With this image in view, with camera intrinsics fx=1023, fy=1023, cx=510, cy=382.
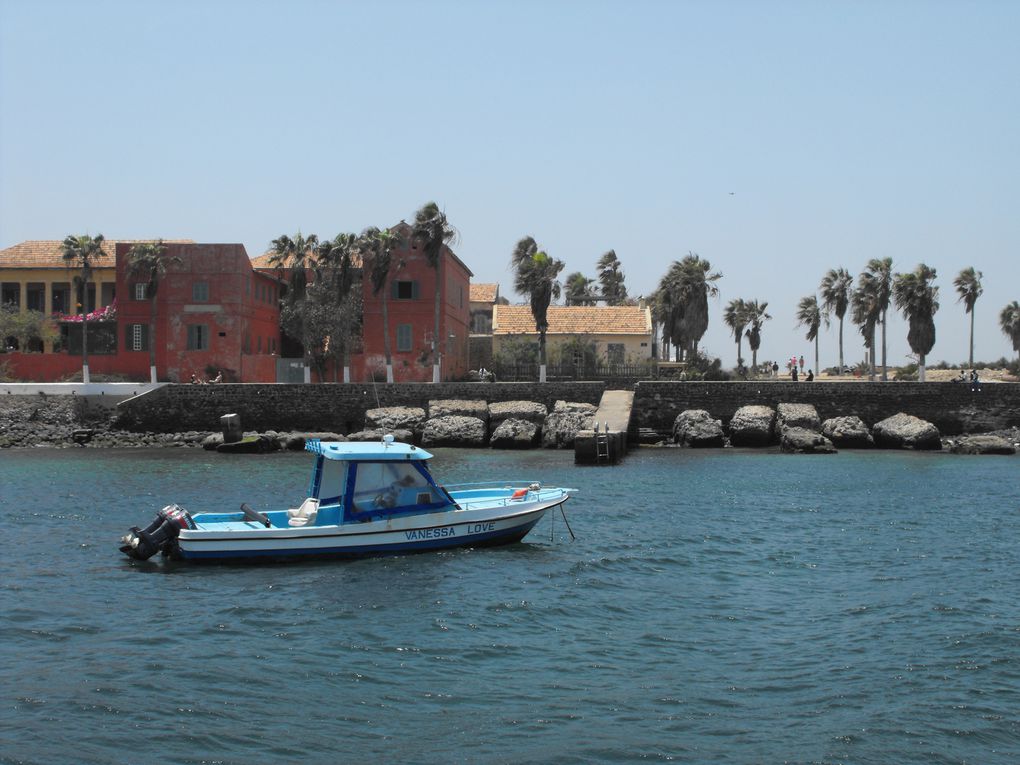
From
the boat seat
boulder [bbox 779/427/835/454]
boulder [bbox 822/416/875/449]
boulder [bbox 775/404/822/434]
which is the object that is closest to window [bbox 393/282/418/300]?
boulder [bbox 775/404/822/434]

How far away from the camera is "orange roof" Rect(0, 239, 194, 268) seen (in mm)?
66688

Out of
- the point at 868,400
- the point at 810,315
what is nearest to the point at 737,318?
the point at 810,315

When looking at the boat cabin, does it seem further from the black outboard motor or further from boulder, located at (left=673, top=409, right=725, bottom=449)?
boulder, located at (left=673, top=409, right=725, bottom=449)

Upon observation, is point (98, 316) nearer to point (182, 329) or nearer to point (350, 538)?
point (182, 329)

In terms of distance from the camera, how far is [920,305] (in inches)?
2233

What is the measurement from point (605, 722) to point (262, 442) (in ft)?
118

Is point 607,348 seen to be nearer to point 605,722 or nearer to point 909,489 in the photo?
point 909,489

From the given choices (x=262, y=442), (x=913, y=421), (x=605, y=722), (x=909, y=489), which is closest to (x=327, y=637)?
(x=605, y=722)

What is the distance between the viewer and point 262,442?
4575 cm

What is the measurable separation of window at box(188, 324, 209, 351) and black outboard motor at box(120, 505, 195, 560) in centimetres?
3797

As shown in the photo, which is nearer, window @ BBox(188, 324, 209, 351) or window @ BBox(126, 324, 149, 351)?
window @ BBox(188, 324, 209, 351)

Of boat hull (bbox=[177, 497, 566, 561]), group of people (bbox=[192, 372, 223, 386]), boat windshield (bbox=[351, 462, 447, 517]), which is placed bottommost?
boat hull (bbox=[177, 497, 566, 561])

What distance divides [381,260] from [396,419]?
446 inches

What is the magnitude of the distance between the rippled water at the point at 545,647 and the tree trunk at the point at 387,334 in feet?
95.2
